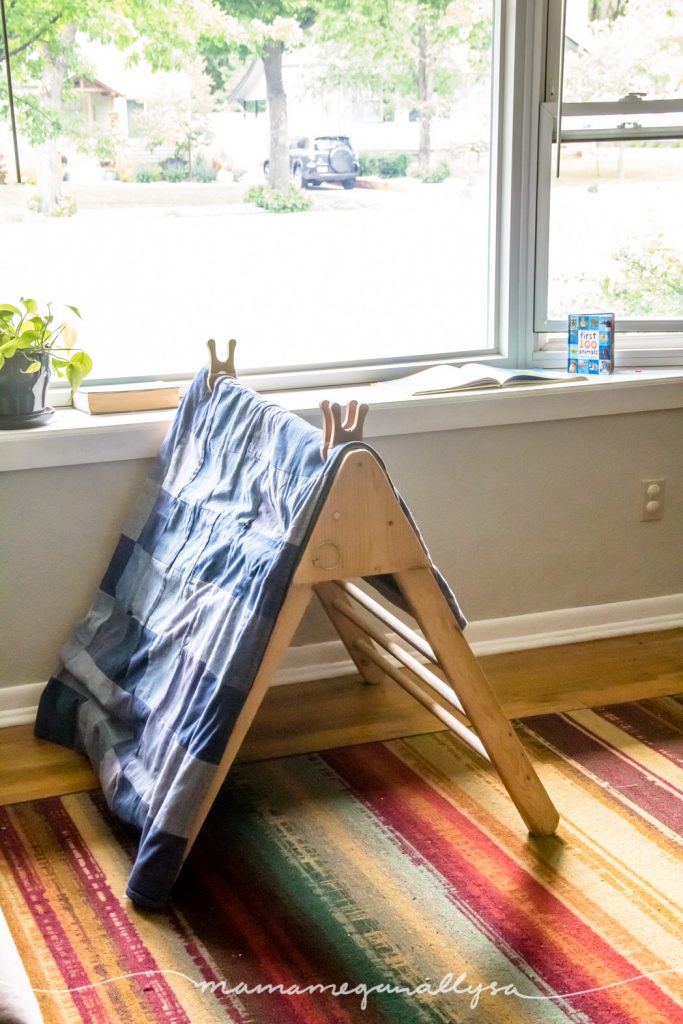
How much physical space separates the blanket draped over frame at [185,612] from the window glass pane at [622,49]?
123cm

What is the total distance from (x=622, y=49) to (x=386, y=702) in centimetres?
165

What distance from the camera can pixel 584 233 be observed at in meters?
2.94

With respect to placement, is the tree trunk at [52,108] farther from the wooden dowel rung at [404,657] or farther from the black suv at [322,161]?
the wooden dowel rung at [404,657]

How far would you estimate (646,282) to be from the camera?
9.84 feet

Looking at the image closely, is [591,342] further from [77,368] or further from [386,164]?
[77,368]

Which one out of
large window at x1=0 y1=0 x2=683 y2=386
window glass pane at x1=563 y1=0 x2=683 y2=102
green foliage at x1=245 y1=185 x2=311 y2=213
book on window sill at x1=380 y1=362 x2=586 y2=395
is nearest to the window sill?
book on window sill at x1=380 y1=362 x2=586 y2=395

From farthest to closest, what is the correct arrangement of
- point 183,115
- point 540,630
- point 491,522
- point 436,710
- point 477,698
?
point 540,630
point 491,522
point 183,115
point 436,710
point 477,698

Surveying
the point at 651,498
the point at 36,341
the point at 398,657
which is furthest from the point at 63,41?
the point at 651,498

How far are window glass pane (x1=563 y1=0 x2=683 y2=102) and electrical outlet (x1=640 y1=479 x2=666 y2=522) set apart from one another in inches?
37.2

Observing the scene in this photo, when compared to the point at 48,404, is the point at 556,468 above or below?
below

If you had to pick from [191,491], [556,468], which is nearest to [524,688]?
[556,468]

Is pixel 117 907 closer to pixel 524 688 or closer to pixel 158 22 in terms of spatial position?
pixel 524 688

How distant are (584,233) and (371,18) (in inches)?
28.7

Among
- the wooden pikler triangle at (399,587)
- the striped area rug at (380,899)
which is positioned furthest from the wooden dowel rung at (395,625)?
the striped area rug at (380,899)
